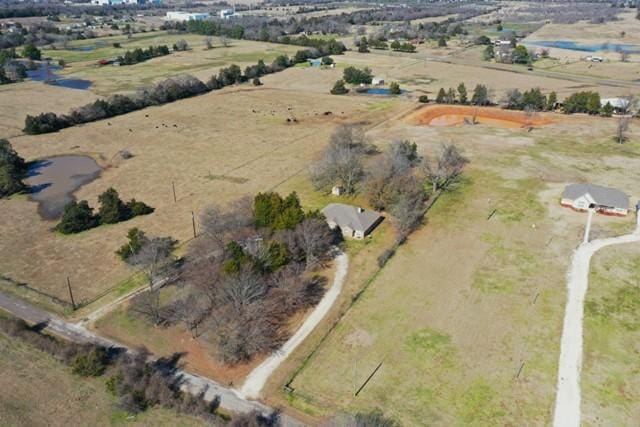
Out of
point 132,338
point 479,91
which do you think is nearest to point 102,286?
point 132,338

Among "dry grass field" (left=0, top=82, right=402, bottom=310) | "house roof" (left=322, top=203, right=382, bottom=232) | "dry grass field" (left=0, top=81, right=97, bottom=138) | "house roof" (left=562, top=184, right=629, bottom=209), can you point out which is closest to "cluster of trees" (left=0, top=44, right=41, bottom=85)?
"dry grass field" (left=0, top=81, right=97, bottom=138)

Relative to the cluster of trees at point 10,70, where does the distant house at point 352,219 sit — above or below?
below

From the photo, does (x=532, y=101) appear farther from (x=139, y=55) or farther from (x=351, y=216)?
(x=139, y=55)

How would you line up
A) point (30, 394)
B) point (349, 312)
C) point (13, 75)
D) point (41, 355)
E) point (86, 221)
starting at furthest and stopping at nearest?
1. point (13, 75)
2. point (86, 221)
3. point (349, 312)
4. point (41, 355)
5. point (30, 394)

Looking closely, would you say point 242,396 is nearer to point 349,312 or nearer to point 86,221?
point 349,312

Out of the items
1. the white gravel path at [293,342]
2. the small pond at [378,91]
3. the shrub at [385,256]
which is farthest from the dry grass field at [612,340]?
the small pond at [378,91]

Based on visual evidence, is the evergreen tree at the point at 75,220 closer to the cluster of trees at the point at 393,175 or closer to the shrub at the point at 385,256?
the cluster of trees at the point at 393,175
